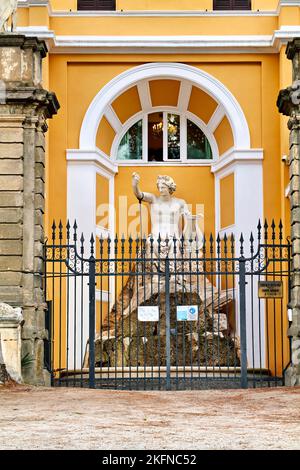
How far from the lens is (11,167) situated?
47.7 feet

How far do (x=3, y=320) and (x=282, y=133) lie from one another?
847cm

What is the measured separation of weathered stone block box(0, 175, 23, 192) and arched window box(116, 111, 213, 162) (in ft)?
24.7

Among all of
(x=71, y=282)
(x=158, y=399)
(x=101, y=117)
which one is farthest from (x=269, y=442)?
(x=101, y=117)

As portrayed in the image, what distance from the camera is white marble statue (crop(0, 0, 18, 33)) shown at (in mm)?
18844

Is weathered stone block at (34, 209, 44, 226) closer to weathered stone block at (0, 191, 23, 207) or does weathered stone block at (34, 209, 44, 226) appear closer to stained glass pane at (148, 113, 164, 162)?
weathered stone block at (0, 191, 23, 207)

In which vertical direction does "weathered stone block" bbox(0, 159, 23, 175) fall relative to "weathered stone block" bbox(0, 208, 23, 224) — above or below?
above

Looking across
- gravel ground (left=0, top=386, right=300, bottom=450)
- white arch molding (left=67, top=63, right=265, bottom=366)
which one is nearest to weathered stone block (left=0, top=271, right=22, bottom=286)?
gravel ground (left=0, top=386, right=300, bottom=450)

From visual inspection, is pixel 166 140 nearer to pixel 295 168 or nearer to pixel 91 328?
pixel 295 168

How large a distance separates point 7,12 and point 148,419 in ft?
35.9

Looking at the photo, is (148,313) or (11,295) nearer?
(11,295)

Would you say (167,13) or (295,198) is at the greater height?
(167,13)

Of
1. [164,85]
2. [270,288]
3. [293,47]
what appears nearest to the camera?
[293,47]

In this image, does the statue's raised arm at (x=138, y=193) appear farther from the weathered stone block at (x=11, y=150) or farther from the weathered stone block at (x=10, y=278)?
the weathered stone block at (x=10, y=278)

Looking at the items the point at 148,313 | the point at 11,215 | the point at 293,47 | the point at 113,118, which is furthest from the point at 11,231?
the point at 113,118
